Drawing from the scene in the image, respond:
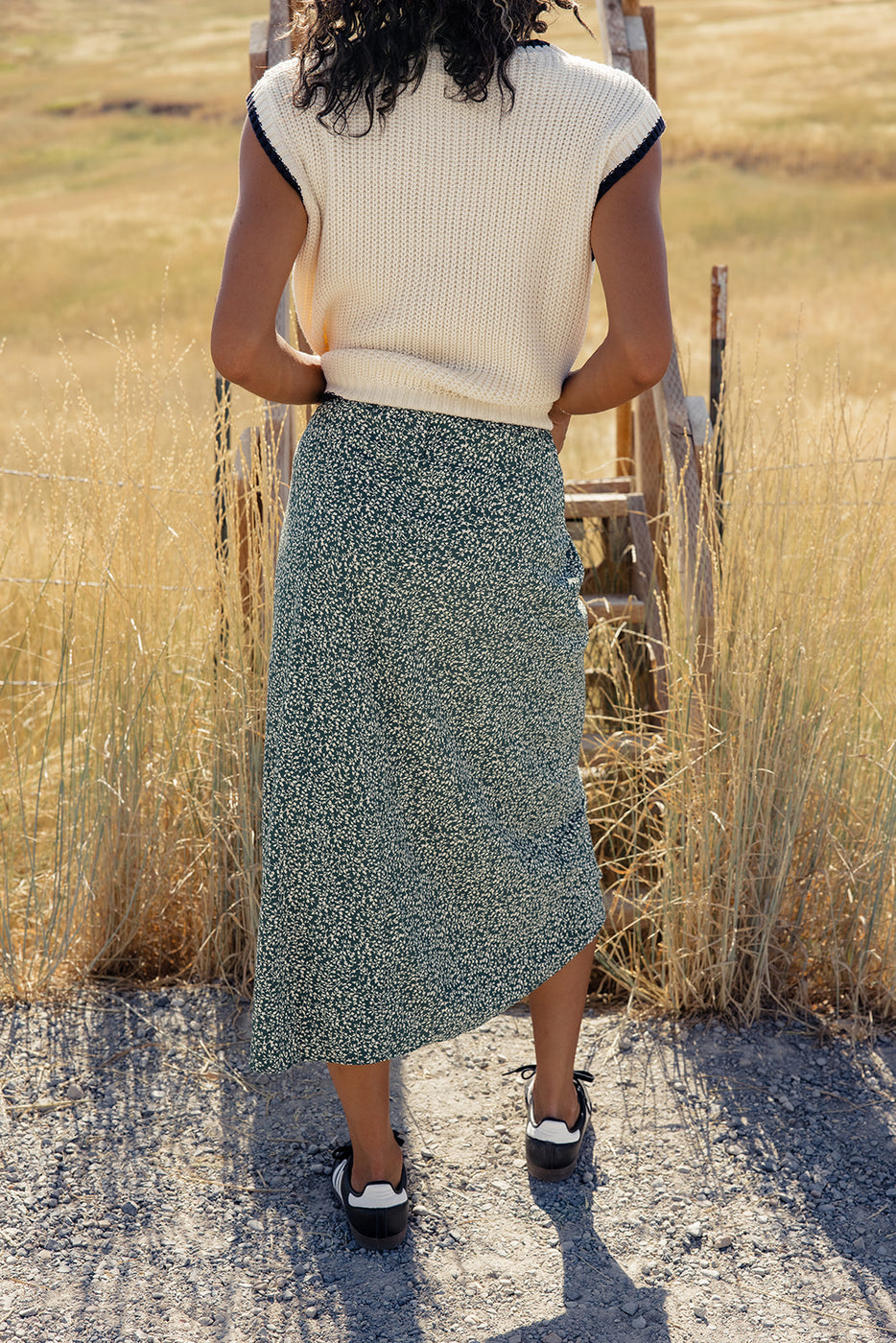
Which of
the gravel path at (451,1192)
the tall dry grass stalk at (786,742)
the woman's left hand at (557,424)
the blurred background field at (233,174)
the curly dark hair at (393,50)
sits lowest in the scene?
the gravel path at (451,1192)

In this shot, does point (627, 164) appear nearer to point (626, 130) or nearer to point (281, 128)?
point (626, 130)

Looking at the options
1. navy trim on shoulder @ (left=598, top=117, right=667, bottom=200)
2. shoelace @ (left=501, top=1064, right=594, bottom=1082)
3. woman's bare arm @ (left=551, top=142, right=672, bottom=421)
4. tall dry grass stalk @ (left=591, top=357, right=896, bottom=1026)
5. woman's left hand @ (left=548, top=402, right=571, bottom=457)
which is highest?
navy trim on shoulder @ (left=598, top=117, right=667, bottom=200)

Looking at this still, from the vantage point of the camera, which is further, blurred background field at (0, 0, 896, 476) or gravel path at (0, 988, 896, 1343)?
blurred background field at (0, 0, 896, 476)

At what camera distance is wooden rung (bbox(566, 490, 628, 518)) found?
9.86 feet

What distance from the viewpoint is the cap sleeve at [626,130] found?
139cm

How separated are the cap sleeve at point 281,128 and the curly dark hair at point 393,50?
0.06ft

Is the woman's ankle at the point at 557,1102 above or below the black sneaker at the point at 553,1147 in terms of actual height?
above

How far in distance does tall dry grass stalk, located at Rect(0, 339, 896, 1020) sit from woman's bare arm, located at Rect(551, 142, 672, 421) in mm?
658

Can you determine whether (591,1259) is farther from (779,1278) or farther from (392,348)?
(392,348)

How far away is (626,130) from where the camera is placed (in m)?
1.39

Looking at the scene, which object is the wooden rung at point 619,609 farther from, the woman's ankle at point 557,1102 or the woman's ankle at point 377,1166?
the woman's ankle at point 377,1166

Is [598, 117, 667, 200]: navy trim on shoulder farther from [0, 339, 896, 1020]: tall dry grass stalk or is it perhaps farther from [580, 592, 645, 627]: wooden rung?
[580, 592, 645, 627]: wooden rung

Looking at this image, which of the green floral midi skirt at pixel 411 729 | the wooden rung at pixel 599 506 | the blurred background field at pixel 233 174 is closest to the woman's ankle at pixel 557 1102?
the green floral midi skirt at pixel 411 729

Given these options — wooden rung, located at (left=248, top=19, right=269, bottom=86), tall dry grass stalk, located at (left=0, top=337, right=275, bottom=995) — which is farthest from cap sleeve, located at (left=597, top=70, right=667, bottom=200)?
wooden rung, located at (left=248, top=19, right=269, bottom=86)
